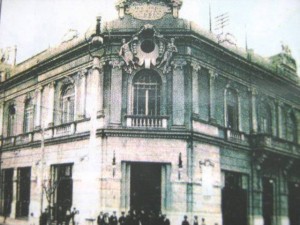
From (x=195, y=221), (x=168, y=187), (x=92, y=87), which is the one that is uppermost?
(x=92, y=87)

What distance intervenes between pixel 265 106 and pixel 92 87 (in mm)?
9460

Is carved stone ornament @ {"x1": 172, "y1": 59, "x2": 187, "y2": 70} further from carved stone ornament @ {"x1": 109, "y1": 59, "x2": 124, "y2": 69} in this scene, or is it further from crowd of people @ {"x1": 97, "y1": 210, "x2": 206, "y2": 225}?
crowd of people @ {"x1": 97, "y1": 210, "x2": 206, "y2": 225}

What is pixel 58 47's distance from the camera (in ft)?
71.3

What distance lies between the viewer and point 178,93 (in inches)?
714

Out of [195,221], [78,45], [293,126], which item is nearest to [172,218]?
[195,221]

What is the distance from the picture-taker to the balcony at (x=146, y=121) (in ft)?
58.1

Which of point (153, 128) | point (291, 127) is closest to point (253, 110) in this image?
point (291, 127)

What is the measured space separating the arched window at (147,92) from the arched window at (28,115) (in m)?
7.26

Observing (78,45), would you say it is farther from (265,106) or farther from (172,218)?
(265,106)

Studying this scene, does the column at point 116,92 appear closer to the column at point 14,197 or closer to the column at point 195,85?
the column at point 195,85

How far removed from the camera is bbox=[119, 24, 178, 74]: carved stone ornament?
1791 cm

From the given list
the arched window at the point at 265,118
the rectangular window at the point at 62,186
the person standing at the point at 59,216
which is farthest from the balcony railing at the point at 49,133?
the arched window at the point at 265,118

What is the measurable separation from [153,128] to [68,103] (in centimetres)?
516

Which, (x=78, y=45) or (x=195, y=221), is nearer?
(x=195, y=221)
